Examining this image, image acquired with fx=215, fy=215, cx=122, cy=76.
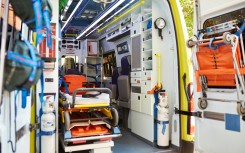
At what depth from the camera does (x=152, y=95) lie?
5074mm

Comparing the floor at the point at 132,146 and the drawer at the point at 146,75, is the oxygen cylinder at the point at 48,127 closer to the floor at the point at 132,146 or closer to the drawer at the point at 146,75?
the floor at the point at 132,146

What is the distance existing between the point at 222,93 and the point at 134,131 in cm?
356

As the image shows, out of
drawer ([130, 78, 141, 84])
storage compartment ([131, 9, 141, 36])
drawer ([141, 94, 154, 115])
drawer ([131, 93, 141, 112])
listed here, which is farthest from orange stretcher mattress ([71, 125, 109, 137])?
storage compartment ([131, 9, 141, 36])

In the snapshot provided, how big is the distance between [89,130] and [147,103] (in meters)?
1.64

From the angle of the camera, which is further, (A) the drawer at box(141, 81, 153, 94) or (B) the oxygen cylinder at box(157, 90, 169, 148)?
(A) the drawer at box(141, 81, 153, 94)

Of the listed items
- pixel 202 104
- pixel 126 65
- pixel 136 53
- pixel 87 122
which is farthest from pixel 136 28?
pixel 202 104

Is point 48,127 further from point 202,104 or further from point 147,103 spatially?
point 202,104

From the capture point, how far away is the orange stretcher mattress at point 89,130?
4059mm

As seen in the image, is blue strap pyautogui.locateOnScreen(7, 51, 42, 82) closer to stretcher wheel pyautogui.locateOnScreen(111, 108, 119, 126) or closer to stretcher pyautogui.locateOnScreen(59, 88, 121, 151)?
stretcher pyautogui.locateOnScreen(59, 88, 121, 151)

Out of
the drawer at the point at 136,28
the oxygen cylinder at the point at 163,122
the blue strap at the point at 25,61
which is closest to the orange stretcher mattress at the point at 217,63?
the oxygen cylinder at the point at 163,122

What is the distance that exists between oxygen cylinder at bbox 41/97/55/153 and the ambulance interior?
17 millimetres

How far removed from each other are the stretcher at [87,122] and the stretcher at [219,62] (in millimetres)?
1856

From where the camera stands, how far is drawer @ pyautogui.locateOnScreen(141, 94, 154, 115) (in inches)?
200

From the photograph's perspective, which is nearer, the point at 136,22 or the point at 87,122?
the point at 87,122
